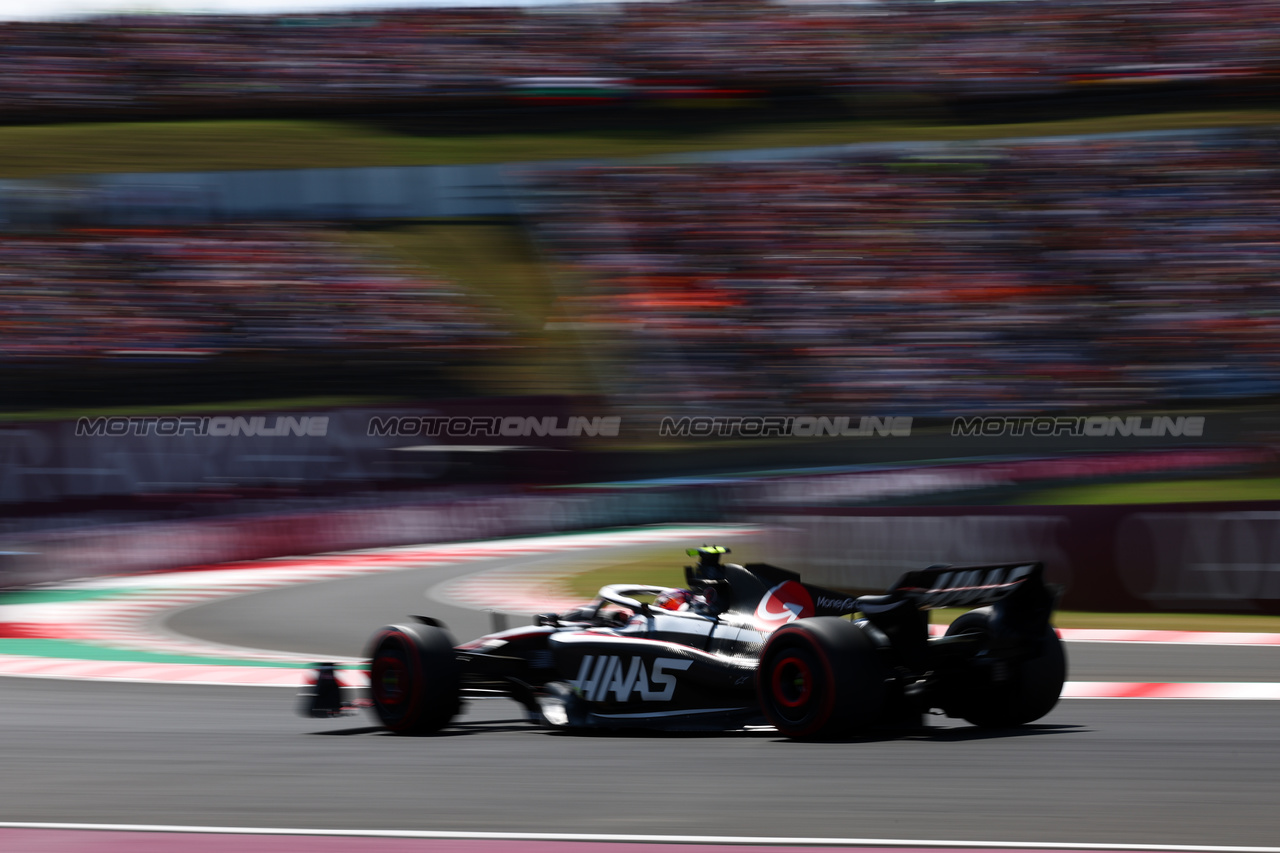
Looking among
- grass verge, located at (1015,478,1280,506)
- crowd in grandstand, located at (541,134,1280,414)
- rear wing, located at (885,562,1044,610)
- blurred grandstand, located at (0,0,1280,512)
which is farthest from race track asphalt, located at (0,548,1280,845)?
blurred grandstand, located at (0,0,1280,512)

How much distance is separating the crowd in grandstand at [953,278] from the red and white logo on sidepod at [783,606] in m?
15.4

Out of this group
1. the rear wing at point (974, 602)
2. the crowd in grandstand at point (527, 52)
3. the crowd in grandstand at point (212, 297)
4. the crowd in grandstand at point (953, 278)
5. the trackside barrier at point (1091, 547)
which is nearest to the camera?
the rear wing at point (974, 602)

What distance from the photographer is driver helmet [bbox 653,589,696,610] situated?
22.5 ft

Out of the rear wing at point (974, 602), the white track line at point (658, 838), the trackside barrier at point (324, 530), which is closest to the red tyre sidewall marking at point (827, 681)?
the rear wing at point (974, 602)

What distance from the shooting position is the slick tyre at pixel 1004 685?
6.19 m

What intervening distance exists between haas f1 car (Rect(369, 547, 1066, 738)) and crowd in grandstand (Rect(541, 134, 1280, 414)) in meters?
15.4

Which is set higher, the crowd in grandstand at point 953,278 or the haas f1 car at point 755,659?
the crowd in grandstand at point 953,278

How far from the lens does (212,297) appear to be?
88.3 feet

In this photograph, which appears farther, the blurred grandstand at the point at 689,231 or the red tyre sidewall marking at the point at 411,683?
the blurred grandstand at the point at 689,231

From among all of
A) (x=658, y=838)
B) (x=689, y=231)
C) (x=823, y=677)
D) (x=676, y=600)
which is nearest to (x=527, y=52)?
(x=689, y=231)

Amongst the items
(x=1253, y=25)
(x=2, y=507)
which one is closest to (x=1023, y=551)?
(x=2, y=507)

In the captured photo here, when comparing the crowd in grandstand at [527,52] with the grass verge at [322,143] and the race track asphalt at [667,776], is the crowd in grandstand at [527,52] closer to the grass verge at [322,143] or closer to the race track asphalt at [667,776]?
the grass verge at [322,143]

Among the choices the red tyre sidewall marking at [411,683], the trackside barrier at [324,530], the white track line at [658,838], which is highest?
the trackside barrier at [324,530]

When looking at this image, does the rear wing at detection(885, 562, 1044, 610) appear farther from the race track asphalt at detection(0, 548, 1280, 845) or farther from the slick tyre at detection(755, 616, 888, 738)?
the race track asphalt at detection(0, 548, 1280, 845)
